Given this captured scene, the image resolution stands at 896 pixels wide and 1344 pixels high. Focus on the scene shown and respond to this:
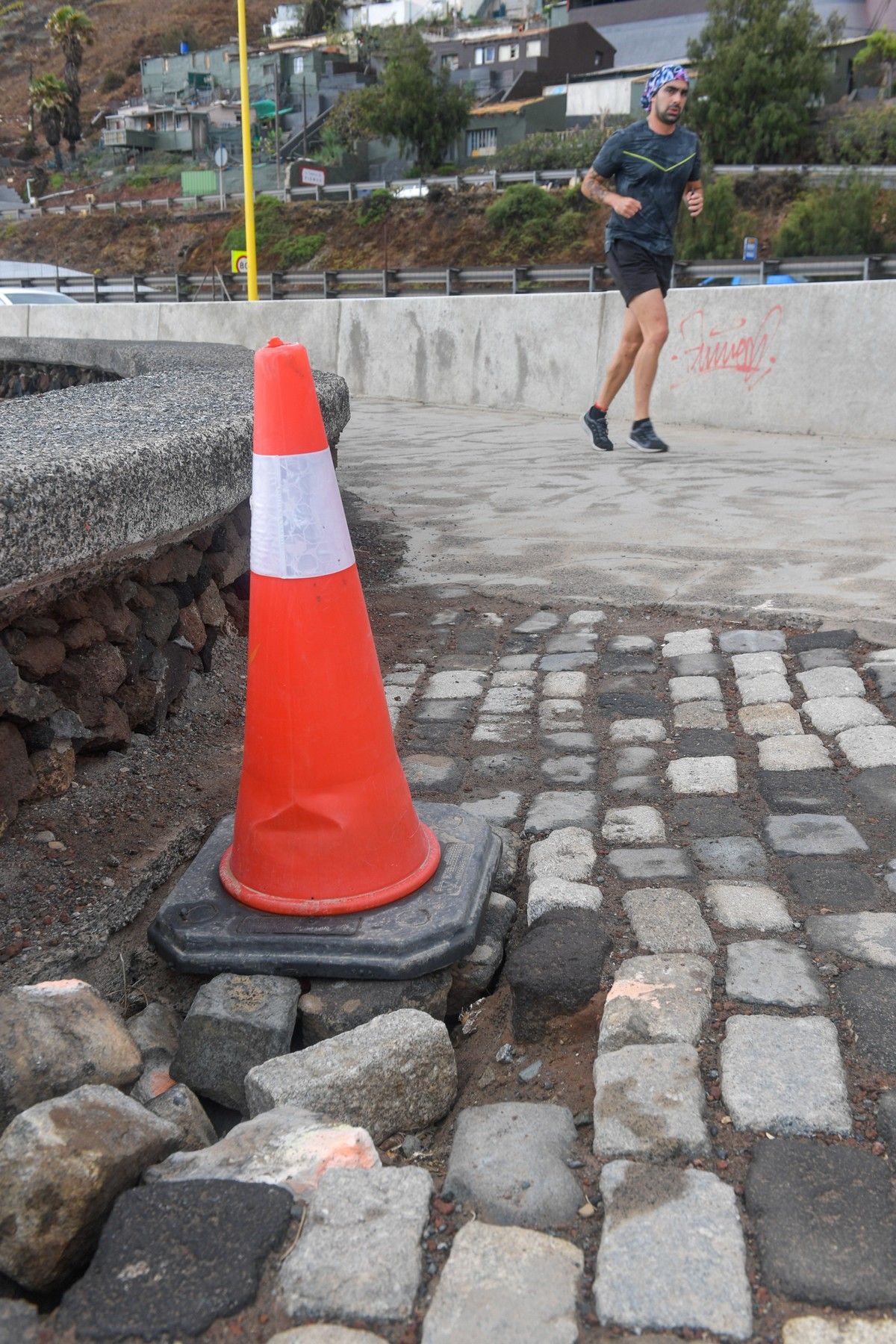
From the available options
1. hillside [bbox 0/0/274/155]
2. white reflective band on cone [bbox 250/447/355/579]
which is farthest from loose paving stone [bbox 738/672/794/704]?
hillside [bbox 0/0/274/155]

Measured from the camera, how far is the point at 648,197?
6.64 metres

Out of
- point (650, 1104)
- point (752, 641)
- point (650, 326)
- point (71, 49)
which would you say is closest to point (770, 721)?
point (752, 641)

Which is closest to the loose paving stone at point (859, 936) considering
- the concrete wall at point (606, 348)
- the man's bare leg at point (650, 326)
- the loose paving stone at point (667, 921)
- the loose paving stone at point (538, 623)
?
the loose paving stone at point (667, 921)

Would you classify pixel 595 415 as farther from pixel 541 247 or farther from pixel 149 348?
pixel 541 247

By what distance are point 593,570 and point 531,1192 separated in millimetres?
3422

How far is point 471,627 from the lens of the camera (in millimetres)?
4363

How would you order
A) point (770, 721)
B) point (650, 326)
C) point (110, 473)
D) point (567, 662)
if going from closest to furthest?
1. point (110, 473)
2. point (770, 721)
3. point (567, 662)
4. point (650, 326)

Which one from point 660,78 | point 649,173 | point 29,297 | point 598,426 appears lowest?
point 598,426

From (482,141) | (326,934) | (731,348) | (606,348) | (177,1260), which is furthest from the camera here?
(482,141)

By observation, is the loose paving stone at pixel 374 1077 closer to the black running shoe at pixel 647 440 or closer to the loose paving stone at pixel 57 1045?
the loose paving stone at pixel 57 1045

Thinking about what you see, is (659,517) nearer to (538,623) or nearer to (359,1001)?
(538,623)

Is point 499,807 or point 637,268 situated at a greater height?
point 637,268

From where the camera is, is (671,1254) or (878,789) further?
(878,789)

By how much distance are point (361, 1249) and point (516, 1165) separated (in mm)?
297
